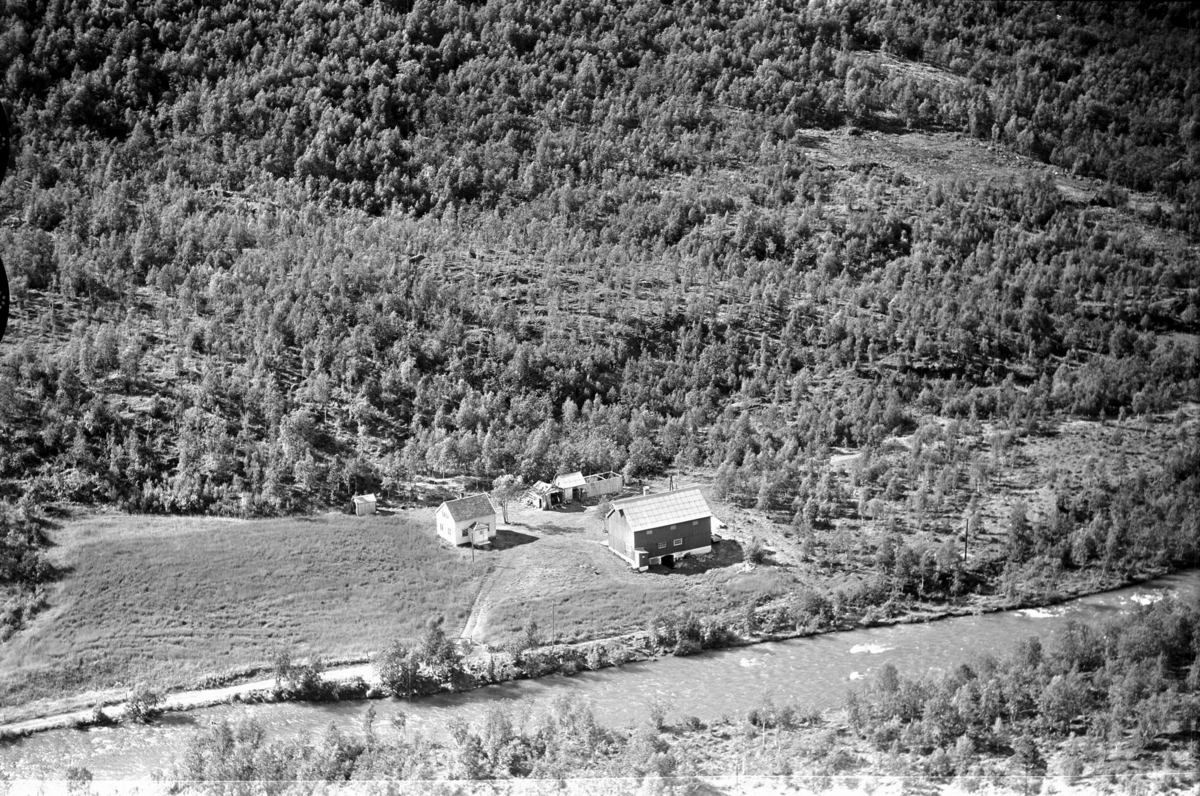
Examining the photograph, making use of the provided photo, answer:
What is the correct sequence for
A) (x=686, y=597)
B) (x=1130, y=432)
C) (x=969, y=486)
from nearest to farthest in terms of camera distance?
(x=686, y=597) → (x=969, y=486) → (x=1130, y=432)

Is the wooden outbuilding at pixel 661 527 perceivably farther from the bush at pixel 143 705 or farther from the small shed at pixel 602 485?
the bush at pixel 143 705

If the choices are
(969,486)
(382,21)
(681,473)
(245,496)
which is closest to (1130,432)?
(969,486)

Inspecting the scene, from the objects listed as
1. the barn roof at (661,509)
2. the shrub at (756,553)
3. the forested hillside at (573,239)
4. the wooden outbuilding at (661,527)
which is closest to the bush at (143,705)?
the forested hillside at (573,239)

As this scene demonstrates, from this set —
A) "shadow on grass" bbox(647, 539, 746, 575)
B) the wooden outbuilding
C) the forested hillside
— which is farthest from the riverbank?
the forested hillside

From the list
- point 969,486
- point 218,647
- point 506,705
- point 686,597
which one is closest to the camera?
point 506,705

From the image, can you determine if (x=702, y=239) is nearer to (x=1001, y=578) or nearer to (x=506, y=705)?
(x=1001, y=578)

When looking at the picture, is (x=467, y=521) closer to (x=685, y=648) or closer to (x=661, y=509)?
(x=661, y=509)

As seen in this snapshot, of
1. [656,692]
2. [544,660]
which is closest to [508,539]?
[544,660]
